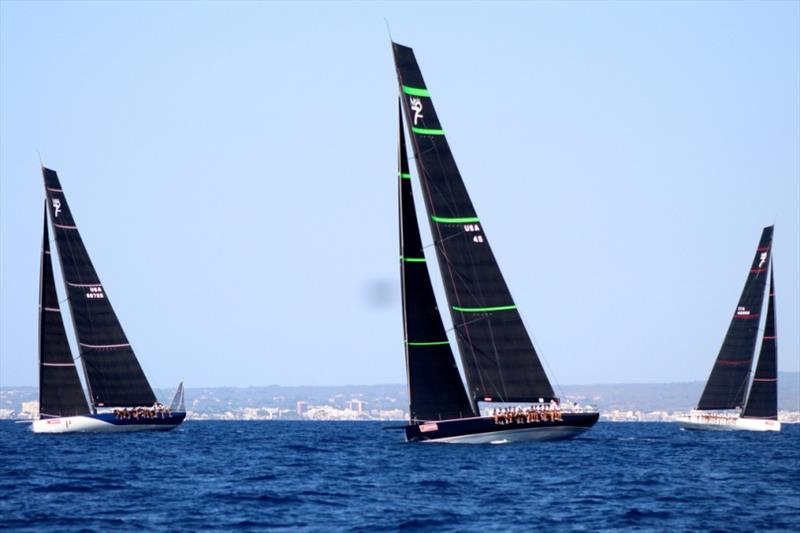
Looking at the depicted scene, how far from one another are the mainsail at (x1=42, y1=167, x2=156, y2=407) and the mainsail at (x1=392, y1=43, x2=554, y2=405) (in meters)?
27.7

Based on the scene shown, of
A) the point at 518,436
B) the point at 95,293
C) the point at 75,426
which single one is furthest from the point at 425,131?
the point at 75,426

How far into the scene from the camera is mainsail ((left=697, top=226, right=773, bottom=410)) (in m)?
94.8

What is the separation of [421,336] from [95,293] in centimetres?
2828

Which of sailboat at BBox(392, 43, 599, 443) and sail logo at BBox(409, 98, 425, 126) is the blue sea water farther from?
Answer: sail logo at BBox(409, 98, 425, 126)

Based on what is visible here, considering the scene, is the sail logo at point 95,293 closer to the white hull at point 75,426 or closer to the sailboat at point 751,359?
the white hull at point 75,426

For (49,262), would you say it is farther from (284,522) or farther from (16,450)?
(284,522)

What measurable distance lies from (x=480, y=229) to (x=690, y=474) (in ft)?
46.2

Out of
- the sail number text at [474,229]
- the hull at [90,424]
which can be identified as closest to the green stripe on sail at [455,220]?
the sail number text at [474,229]

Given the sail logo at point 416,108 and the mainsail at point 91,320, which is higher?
the sail logo at point 416,108

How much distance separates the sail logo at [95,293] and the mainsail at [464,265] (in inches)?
1097

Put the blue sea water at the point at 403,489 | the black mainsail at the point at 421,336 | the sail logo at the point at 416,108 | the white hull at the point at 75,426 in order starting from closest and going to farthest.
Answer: the blue sea water at the point at 403,489, the black mainsail at the point at 421,336, the sail logo at the point at 416,108, the white hull at the point at 75,426

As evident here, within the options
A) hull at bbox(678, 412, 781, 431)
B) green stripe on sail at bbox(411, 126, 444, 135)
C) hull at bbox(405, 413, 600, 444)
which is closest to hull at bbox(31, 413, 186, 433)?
hull at bbox(405, 413, 600, 444)

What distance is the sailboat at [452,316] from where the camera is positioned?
53.8 metres

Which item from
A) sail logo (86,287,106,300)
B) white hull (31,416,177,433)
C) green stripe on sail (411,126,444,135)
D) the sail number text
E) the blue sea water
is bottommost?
the blue sea water
